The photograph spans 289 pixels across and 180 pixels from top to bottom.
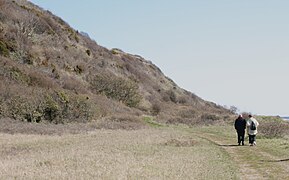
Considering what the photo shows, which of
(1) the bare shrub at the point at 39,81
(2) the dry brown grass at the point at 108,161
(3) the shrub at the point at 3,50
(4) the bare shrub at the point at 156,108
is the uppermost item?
(3) the shrub at the point at 3,50

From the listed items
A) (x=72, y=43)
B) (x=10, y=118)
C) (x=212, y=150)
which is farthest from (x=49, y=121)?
(x=72, y=43)

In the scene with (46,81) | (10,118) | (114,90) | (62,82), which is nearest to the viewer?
(10,118)

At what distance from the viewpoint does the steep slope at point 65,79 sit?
4088 centimetres

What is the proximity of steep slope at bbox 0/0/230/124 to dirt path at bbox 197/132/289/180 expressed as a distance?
21.3 m

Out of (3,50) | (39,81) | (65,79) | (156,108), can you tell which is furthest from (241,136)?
(156,108)

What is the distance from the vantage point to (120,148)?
23.4 m

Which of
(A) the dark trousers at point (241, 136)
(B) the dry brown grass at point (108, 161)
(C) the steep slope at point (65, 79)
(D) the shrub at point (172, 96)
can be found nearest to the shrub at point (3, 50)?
(C) the steep slope at point (65, 79)

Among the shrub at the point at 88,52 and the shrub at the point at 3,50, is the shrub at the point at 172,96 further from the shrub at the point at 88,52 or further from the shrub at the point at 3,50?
the shrub at the point at 3,50

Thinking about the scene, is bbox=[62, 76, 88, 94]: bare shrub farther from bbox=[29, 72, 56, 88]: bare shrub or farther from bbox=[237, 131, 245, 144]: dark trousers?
bbox=[237, 131, 245, 144]: dark trousers

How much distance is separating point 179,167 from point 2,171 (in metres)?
5.96

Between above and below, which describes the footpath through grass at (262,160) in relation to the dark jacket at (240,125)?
below

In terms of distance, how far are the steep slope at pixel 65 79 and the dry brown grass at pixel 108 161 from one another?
49.2ft

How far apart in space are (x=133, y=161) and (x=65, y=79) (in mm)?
44719

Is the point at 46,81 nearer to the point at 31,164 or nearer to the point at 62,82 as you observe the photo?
the point at 62,82
